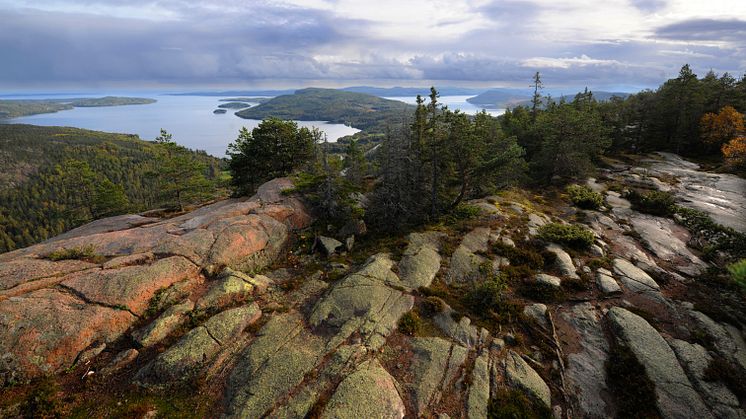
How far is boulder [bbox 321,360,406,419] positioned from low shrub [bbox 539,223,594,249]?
1581cm

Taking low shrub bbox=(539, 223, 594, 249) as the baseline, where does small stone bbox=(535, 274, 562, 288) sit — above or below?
below

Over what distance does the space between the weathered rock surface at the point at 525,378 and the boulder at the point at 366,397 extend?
4383 mm

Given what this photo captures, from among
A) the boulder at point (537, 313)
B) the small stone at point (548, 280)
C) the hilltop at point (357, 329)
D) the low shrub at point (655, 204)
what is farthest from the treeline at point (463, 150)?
the boulder at point (537, 313)

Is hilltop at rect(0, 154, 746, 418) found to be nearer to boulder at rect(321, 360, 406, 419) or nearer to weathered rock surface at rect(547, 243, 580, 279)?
boulder at rect(321, 360, 406, 419)

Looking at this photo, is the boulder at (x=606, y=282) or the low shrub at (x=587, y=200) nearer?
the boulder at (x=606, y=282)

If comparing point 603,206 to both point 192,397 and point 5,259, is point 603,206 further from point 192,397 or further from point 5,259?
point 5,259

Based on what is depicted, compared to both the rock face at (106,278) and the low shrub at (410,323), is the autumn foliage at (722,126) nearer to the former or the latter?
the low shrub at (410,323)

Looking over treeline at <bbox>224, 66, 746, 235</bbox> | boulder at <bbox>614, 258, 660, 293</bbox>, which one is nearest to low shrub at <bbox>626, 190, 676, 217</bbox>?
treeline at <bbox>224, 66, 746, 235</bbox>

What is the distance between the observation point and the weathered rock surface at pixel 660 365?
9766 mm

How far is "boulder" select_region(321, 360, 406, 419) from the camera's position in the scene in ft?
30.3

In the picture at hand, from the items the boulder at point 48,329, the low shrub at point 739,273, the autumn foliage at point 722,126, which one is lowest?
the boulder at point 48,329

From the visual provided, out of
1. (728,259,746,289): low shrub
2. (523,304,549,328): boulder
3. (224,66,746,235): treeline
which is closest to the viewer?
(728,259,746,289): low shrub

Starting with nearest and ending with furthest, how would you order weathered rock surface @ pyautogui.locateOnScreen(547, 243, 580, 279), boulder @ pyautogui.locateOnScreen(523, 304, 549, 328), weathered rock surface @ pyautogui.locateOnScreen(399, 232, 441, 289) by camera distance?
1. boulder @ pyautogui.locateOnScreen(523, 304, 549, 328)
2. weathered rock surface @ pyautogui.locateOnScreen(399, 232, 441, 289)
3. weathered rock surface @ pyautogui.locateOnScreen(547, 243, 580, 279)

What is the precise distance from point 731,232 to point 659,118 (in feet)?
170
